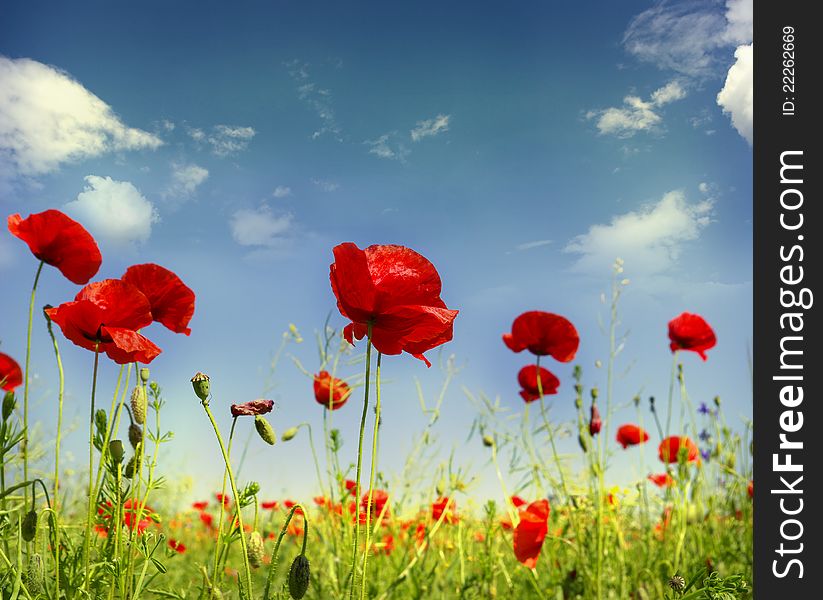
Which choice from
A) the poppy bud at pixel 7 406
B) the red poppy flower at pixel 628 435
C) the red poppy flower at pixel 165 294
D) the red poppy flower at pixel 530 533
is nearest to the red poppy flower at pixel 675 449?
the red poppy flower at pixel 628 435

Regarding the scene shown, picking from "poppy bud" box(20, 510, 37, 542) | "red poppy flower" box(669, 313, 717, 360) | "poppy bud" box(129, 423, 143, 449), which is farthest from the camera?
"red poppy flower" box(669, 313, 717, 360)

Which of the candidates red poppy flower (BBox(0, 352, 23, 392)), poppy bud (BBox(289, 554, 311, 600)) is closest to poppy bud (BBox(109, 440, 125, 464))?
poppy bud (BBox(289, 554, 311, 600))

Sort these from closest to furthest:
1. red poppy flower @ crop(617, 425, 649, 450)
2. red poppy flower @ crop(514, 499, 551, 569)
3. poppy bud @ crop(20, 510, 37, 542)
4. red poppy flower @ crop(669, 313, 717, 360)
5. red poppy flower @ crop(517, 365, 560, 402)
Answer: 1. poppy bud @ crop(20, 510, 37, 542)
2. red poppy flower @ crop(514, 499, 551, 569)
3. red poppy flower @ crop(517, 365, 560, 402)
4. red poppy flower @ crop(669, 313, 717, 360)
5. red poppy flower @ crop(617, 425, 649, 450)

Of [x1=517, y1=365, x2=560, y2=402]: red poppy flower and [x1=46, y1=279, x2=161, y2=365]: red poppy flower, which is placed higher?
[x1=517, y1=365, x2=560, y2=402]: red poppy flower

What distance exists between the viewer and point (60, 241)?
4.96 ft

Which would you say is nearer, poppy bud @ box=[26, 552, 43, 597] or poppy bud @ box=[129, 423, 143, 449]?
poppy bud @ box=[26, 552, 43, 597]

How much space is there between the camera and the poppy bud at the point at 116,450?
3.98 feet

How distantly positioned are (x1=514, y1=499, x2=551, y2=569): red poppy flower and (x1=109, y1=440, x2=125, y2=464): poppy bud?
3.33 ft

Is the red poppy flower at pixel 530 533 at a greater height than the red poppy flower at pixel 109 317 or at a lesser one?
lesser

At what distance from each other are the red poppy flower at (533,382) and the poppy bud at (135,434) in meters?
1.38

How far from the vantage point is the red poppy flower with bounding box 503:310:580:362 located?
2.15 metres

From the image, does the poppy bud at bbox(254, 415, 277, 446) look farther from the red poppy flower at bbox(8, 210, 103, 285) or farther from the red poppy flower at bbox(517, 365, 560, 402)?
the red poppy flower at bbox(517, 365, 560, 402)

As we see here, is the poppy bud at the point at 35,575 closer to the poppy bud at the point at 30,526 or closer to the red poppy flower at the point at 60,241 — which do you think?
the poppy bud at the point at 30,526
